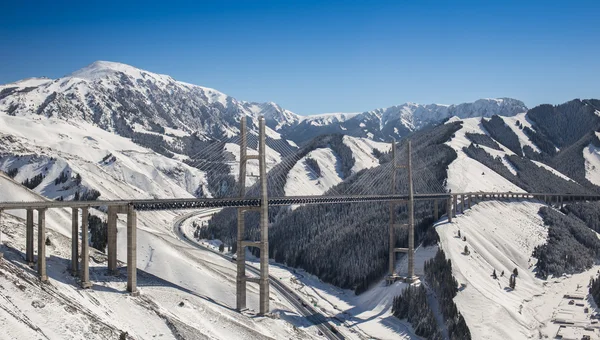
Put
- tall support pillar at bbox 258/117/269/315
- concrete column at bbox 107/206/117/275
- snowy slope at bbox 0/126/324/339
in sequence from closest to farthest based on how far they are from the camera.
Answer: snowy slope at bbox 0/126/324/339, concrete column at bbox 107/206/117/275, tall support pillar at bbox 258/117/269/315

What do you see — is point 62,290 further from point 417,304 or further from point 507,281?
point 507,281

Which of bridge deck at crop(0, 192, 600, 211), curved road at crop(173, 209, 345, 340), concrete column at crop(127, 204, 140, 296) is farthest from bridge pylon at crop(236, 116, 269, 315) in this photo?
concrete column at crop(127, 204, 140, 296)

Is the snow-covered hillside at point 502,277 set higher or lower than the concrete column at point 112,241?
lower

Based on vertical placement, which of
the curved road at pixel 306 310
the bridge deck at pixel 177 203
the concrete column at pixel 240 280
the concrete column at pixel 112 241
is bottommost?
the curved road at pixel 306 310

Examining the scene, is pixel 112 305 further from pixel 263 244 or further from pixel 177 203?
pixel 263 244

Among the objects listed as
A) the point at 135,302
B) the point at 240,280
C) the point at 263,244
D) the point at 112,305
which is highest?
the point at 263,244

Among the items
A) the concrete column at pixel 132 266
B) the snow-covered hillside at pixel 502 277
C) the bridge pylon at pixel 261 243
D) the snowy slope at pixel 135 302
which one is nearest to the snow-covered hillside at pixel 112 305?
the snowy slope at pixel 135 302

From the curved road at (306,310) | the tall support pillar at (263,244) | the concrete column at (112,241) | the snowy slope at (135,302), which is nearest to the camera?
the snowy slope at (135,302)

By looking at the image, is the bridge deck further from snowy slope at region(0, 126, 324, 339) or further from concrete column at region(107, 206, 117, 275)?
snowy slope at region(0, 126, 324, 339)

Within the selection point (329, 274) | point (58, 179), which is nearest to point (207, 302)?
point (329, 274)

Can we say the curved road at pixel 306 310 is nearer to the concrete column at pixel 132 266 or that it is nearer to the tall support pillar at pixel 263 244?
the tall support pillar at pixel 263 244

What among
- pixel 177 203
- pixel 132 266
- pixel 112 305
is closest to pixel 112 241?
pixel 132 266
